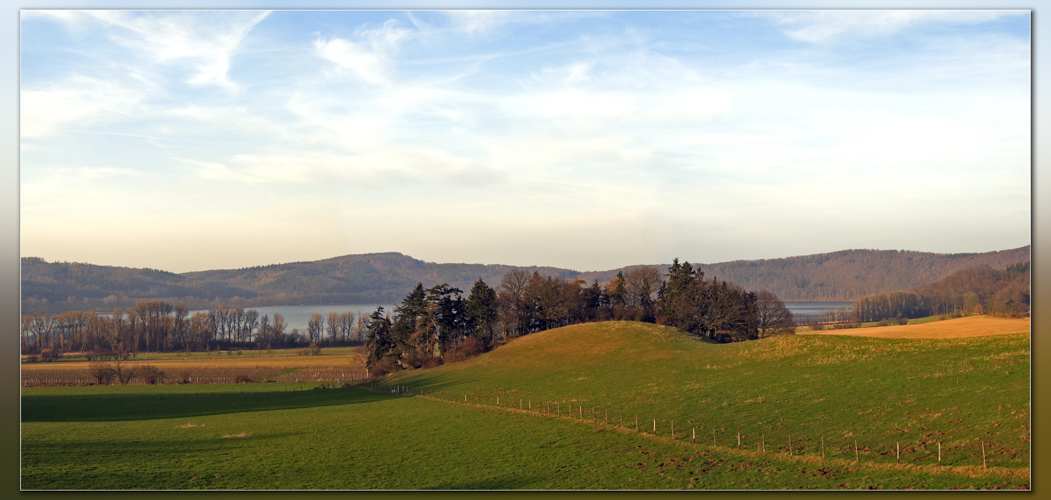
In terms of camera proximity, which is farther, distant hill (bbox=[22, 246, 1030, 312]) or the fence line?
distant hill (bbox=[22, 246, 1030, 312])

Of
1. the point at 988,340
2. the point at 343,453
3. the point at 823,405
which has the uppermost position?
the point at 988,340

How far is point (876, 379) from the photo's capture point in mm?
30828

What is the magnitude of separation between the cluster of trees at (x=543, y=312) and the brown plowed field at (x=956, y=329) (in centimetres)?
1864

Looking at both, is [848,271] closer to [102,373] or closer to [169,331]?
[102,373]

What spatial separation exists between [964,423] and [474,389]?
3377cm

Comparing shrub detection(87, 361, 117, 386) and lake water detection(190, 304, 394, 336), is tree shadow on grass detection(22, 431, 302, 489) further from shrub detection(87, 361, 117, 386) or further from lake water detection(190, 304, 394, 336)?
lake water detection(190, 304, 394, 336)

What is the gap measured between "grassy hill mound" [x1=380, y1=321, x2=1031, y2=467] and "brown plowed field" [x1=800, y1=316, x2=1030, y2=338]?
706 millimetres

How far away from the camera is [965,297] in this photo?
32375 mm

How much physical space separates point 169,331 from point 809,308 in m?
95.3

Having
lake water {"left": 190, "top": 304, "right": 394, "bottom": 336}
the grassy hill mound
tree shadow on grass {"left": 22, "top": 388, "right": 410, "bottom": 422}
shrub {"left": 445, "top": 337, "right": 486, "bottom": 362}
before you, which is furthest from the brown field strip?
the grassy hill mound

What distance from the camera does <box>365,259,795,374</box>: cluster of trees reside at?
6394 cm

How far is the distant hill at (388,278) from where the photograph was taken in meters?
36.0

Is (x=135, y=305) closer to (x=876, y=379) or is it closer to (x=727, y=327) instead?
(x=727, y=327)

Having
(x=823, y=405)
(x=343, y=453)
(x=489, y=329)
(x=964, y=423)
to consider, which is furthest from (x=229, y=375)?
(x=964, y=423)
